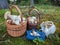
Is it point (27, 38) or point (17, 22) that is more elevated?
point (17, 22)

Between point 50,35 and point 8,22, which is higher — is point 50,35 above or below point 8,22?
below

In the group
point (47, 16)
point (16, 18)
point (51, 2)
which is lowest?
point (51, 2)

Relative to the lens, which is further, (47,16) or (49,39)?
(47,16)

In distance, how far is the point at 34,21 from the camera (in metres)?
3.13

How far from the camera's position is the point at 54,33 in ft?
9.95

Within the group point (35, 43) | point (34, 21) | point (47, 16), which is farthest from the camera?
point (47, 16)

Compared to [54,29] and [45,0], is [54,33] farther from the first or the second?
[45,0]

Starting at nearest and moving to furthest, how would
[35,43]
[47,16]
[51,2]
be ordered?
1. [35,43]
2. [47,16]
3. [51,2]

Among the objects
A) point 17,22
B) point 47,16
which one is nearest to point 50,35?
point 17,22

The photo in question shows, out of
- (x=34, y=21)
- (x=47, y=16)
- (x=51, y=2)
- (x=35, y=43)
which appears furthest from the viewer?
(x=51, y=2)

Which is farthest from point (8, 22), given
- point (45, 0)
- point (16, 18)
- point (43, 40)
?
point (45, 0)

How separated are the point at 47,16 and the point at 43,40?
1.01 metres

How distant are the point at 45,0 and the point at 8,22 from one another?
449cm

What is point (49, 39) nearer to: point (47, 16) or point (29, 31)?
point (29, 31)
